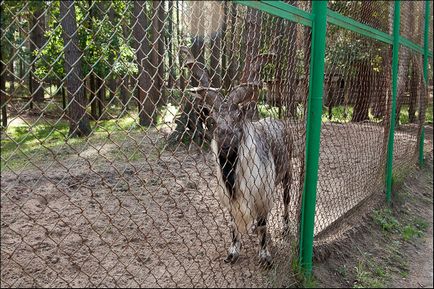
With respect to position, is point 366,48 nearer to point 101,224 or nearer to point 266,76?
point 266,76

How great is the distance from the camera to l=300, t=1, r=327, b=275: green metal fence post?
303cm

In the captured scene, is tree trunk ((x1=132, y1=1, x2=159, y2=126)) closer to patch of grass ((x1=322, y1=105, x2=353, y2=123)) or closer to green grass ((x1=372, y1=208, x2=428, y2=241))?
patch of grass ((x1=322, y1=105, x2=353, y2=123))

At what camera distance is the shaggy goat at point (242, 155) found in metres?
3.21

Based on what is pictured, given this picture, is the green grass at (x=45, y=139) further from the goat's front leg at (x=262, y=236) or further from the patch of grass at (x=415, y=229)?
the patch of grass at (x=415, y=229)

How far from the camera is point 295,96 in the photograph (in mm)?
3297

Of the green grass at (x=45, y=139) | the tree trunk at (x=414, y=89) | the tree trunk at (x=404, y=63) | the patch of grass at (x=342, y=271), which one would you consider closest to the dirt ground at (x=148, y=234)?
the green grass at (x=45, y=139)

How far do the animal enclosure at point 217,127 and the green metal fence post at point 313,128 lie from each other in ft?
0.05

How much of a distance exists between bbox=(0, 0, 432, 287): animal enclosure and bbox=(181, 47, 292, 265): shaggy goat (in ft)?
0.05

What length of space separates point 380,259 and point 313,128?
160cm

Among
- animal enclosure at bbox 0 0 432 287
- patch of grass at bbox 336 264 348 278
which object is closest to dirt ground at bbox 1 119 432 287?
animal enclosure at bbox 0 0 432 287

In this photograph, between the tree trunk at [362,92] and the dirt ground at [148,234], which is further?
the tree trunk at [362,92]

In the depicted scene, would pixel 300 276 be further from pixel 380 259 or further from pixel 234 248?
pixel 380 259

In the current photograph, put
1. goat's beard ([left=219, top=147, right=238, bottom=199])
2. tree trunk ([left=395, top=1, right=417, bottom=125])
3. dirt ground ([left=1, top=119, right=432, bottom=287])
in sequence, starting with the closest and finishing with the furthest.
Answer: dirt ground ([left=1, top=119, right=432, bottom=287]) → goat's beard ([left=219, top=147, right=238, bottom=199]) → tree trunk ([left=395, top=1, right=417, bottom=125])

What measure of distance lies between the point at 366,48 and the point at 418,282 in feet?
8.67
